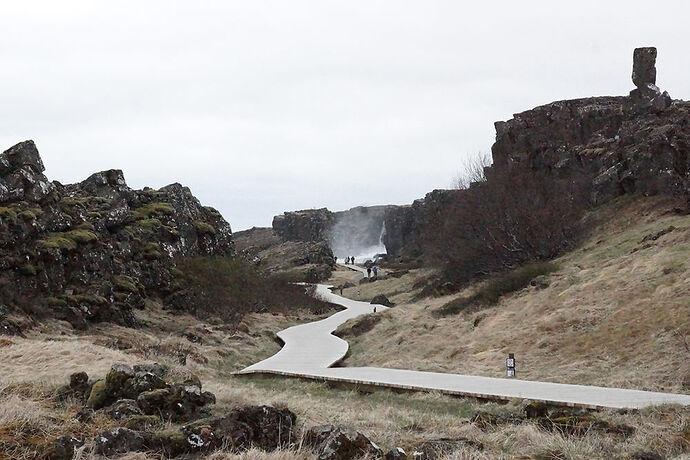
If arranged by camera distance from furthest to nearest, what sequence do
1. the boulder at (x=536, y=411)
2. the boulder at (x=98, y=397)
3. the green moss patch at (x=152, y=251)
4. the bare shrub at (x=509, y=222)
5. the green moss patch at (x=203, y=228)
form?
1. the green moss patch at (x=203, y=228)
2. the green moss patch at (x=152, y=251)
3. the bare shrub at (x=509, y=222)
4. the boulder at (x=536, y=411)
5. the boulder at (x=98, y=397)

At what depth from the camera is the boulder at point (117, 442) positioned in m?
6.49

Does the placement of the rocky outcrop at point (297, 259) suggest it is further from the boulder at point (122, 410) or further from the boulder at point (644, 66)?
the boulder at point (122, 410)

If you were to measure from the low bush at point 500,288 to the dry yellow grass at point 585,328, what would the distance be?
78cm

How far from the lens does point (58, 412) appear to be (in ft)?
27.2

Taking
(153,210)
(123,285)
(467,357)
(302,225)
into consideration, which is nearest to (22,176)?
(123,285)

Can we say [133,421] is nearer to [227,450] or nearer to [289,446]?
[227,450]

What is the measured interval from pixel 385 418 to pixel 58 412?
483 centimetres

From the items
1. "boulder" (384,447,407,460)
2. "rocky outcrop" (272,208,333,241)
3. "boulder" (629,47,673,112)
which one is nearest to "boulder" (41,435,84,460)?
"boulder" (384,447,407,460)

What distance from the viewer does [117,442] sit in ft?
21.7

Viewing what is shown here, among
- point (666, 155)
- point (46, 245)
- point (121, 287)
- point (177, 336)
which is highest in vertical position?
point (666, 155)

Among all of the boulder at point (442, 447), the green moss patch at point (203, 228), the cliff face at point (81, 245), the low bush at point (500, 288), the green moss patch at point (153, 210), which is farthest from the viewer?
the green moss patch at point (203, 228)

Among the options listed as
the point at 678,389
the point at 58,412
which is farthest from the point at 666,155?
the point at 58,412

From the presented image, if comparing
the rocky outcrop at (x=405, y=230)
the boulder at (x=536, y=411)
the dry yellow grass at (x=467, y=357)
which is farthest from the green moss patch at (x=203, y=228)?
the rocky outcrop at (x=405, y=230)

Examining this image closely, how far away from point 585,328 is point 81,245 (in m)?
21.6
